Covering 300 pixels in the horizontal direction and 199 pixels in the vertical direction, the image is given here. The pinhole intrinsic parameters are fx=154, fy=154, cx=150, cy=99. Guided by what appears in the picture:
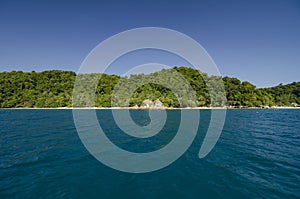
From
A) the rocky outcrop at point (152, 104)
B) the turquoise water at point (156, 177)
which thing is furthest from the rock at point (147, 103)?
the turquoise water at point (156, 177)

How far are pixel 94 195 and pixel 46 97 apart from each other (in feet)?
417

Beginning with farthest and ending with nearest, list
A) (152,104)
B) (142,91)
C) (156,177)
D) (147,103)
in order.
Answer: (142,91)
(152,104)
(147,103)
(156,177)

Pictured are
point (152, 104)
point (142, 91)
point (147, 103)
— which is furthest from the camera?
point (142, 91)

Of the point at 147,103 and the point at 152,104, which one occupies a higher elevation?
the point at 147,103

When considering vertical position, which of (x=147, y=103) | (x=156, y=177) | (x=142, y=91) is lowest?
(x=156, y=177)

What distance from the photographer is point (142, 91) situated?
9706cm

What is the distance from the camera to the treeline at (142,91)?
3738 inches

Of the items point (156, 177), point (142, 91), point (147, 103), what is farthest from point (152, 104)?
point (156, 177)

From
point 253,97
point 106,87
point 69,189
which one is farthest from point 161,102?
point 69,189

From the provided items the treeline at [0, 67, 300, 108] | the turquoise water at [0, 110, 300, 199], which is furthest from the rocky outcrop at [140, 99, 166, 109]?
the turquoise water at [0, 110, 300, 199]

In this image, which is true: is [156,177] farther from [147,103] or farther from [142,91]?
[142,91]

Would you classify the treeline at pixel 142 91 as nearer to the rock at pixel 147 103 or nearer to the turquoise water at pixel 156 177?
the rock at pixel 147 103

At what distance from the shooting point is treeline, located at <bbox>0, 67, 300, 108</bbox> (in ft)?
311

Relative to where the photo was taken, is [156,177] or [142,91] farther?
[142,91]
